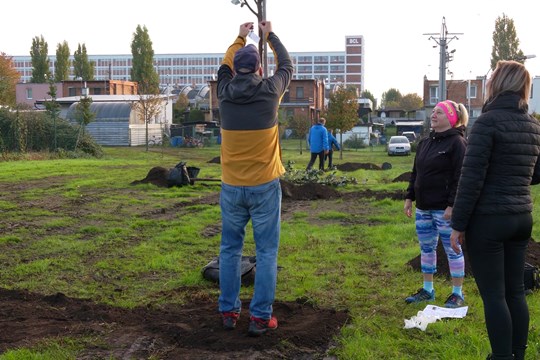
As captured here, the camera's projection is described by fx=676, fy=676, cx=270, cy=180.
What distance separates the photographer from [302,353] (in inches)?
186

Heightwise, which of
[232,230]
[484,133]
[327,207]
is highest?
[484,133]

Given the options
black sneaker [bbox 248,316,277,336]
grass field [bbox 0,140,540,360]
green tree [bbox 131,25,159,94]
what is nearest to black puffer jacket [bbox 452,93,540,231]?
grass field [bbox 0,140,540,360]

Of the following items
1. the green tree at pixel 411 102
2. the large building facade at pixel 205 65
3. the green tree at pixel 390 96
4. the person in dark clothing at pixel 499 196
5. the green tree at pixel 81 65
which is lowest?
the person in dark clothing at pixel 499 196

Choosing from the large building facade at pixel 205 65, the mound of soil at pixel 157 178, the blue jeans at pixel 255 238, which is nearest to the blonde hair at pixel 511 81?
the blue jeans at pixel 255 238

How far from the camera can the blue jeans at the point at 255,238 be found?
506 centimetres

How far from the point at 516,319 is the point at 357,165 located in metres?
23.3

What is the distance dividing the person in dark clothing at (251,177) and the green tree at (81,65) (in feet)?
346

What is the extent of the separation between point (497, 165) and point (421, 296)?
226 cm

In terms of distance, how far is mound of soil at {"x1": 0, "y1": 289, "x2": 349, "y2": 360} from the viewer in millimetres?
4688

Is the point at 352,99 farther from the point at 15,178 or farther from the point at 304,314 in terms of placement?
the point at 304,314

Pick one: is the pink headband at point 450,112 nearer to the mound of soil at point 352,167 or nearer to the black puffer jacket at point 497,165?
the black puffer jacket at point 497,165

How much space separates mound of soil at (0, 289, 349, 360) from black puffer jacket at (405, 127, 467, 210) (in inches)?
52.5

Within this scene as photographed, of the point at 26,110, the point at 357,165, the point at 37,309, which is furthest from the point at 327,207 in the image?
the point at 26,110

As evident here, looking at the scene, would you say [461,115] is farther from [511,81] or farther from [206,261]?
[206,261]
